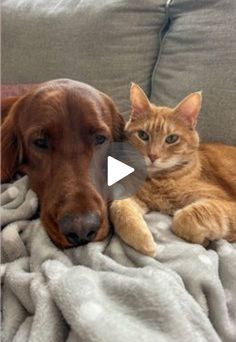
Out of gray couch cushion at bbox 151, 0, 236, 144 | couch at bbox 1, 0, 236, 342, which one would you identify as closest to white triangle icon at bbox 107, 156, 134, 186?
couch at bbox 1, 0, 236, 342

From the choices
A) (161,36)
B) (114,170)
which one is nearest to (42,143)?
(114,170)

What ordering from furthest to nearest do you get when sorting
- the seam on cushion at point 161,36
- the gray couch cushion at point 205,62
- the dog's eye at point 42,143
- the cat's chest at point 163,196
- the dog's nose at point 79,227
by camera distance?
1. the seam on cushion at point 161,36
2. the gray couch cushion at point 205,62
3. the cat's chest at point 163,196
4. the dog's eye at point 42,143
5. the dog's nose at point 79,227

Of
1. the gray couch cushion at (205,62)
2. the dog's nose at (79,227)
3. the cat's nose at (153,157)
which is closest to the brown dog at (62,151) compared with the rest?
the dog's nose at (79,227)

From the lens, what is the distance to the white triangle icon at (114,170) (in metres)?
0.95

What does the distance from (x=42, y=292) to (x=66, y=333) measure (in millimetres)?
72

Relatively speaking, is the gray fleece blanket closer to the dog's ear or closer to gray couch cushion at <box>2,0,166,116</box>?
the dog's ear

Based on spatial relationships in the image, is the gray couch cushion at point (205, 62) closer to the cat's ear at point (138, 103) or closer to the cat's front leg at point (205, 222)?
the cat's ear at point (138, 103)

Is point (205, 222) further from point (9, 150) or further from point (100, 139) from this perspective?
point (9, 150)

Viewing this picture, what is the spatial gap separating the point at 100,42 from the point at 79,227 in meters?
0.84

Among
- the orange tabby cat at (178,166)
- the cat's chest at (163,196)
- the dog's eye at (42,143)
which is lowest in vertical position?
the cat's chest at (163,196)

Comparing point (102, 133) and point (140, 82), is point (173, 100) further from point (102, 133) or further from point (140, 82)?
point (102, 133)

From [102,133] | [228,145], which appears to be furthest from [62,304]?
[228,145]

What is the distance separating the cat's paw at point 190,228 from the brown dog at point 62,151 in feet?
0.48

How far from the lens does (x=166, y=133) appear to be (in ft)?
3.52
